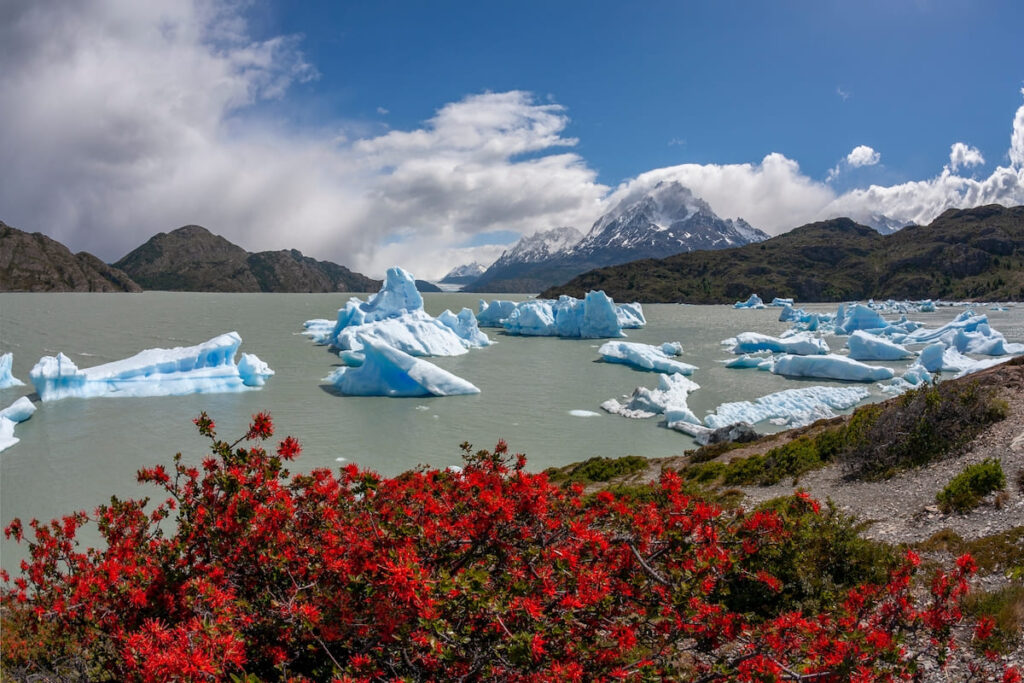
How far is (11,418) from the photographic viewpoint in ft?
63.4

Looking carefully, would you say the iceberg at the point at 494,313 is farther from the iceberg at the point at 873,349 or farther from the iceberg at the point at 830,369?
the iceberg at the point at 830,369

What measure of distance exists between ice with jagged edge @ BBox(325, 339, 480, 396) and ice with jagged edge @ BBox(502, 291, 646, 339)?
30.9m

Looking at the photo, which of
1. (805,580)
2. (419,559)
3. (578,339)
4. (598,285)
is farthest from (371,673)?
(598,285)

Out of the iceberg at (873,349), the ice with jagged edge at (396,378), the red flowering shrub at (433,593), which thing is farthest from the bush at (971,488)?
the iceberg at (873,349)

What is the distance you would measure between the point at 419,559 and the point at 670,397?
2242 cm

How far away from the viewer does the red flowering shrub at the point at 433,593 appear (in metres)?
2.76

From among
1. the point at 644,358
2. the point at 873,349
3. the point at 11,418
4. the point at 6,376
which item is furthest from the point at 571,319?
the point at 11,418

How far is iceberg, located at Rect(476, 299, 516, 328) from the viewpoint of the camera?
232 ft

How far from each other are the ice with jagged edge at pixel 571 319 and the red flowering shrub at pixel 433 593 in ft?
169

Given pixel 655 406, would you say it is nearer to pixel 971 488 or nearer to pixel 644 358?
pixel 644 358

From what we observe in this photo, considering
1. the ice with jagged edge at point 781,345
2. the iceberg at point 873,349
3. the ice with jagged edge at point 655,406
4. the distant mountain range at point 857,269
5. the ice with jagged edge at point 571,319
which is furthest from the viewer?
the distant mountain range at point 857,269

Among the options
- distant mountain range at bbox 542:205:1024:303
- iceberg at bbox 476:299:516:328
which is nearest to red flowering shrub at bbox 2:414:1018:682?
iceberg at bbox 476:299:516:328

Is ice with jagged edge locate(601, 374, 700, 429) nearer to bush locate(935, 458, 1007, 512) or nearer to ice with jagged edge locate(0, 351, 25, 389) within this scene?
bush locate(935, 458, 1007, 512)

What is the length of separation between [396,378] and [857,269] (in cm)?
14414
